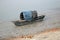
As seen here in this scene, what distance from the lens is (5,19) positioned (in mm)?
8375

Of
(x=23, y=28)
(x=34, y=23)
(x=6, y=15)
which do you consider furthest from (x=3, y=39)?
(x=6, y=15)

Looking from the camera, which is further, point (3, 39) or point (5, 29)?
point (5, 29)

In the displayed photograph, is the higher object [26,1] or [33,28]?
[26,1]

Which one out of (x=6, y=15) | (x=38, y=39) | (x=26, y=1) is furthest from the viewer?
(x=26, y=1)

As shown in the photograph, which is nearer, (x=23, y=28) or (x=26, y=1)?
(x=23, y=28)

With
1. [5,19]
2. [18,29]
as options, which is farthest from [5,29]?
[5,19]

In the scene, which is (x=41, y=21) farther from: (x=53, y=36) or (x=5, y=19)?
(x=53, y=36)

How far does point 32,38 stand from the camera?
522 cm

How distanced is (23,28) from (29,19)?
1.17 m

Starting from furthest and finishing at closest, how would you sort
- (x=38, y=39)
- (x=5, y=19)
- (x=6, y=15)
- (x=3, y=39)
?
(x=6, y=15) → (x=5, y=19) → (x=3, y=39) → (x=38, y=39)

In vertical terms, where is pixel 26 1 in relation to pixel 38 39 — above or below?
above

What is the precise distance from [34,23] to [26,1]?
630cm

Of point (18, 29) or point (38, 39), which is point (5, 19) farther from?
→ point (38, 39)

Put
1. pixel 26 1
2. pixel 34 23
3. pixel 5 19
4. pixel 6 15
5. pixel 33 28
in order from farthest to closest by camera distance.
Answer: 1. pixel 26 1
2. pixel 6 15
3. pixel 5 19
4. pixel 34 23
5. pixel 33 28
